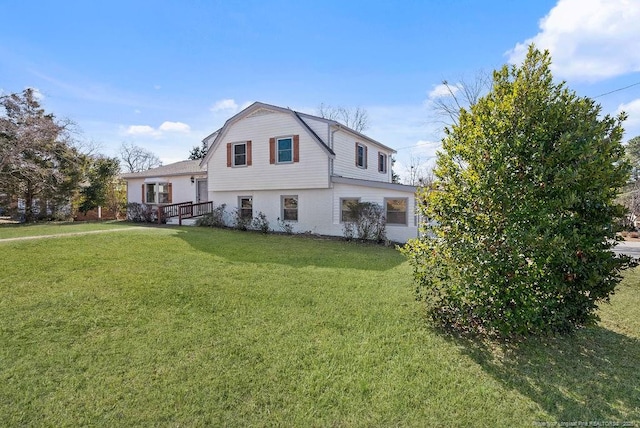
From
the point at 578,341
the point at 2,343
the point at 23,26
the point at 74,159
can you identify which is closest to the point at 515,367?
the point at 578,341

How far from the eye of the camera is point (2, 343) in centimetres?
376

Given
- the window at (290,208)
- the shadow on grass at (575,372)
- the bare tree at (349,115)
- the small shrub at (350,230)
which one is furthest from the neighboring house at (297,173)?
the bare tree at (349,115)

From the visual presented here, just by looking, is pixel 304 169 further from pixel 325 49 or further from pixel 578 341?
pixel 578 341

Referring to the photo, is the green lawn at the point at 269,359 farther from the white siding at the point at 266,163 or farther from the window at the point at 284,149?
the window at the point at 284,149

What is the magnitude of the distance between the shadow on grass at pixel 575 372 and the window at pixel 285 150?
475 inches

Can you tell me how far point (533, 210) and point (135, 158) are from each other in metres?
50.3

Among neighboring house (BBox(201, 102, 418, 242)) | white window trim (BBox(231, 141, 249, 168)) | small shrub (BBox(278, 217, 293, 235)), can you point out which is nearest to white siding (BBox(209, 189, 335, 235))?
neighboring house (BBox(201, 102, 418, 242))

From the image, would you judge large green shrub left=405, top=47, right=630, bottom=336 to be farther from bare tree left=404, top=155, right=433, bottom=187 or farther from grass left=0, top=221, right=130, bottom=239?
bare tree left=404, top=155, right=433, bottom=187

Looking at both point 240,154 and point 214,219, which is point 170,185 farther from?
point 240,154

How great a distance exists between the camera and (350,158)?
627 inches

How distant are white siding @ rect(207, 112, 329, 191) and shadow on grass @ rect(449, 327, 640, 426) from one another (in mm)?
10844

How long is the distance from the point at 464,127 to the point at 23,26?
1299 cm

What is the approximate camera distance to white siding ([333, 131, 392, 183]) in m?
15.0

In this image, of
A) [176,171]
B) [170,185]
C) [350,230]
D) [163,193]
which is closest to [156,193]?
[163,193]
